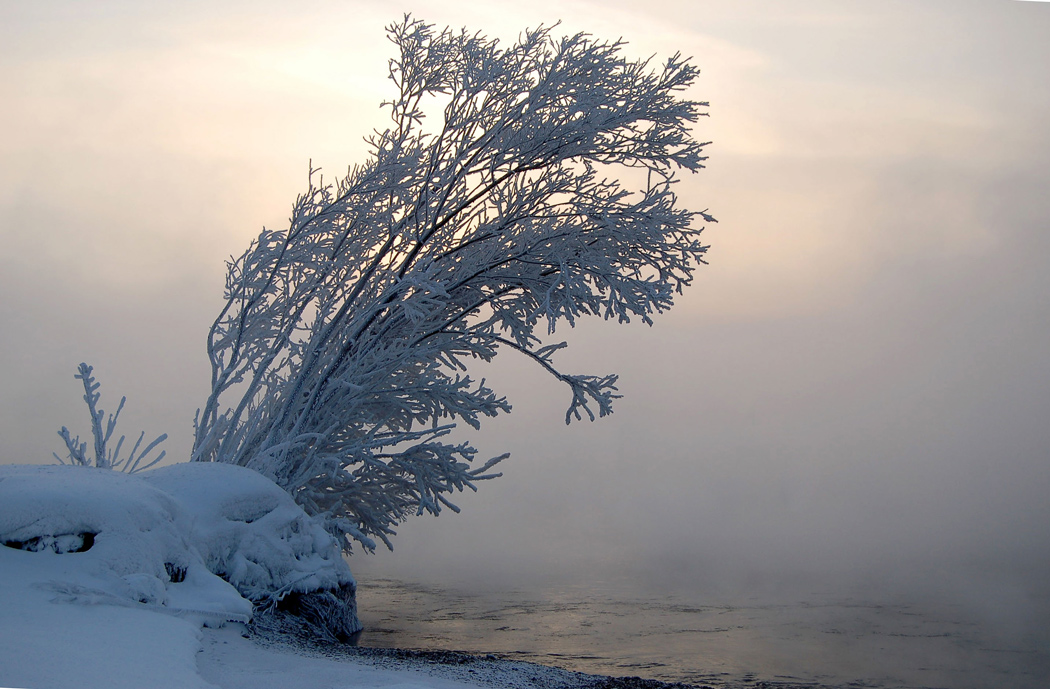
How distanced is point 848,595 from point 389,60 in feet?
35.2

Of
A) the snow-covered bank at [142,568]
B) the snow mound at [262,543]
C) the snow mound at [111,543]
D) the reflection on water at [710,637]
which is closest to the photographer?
the snow-covered bank at [142,568]

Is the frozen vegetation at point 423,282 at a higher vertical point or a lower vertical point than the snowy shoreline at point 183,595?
higher

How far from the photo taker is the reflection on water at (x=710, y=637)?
21.7 ft

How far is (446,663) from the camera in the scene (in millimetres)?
4781

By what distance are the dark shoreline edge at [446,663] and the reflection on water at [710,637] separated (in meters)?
0.95

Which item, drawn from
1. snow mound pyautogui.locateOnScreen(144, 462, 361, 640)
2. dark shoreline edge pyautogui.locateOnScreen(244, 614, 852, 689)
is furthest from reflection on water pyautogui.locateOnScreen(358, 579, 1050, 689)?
dark shoreline edge pyautogui.locateOnScreen(244, 614, 852, 689)

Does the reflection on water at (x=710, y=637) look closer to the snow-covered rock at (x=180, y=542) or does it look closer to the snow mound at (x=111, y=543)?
the snow-covered rock at (x=180, y=542)

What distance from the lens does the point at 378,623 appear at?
7730 millimetres

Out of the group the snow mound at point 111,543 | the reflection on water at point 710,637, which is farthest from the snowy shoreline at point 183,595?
the reflection on water at point 710,637

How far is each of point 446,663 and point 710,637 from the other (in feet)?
14.3

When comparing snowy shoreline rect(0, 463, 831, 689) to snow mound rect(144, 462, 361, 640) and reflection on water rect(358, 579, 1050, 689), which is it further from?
reflection on water rect(358, 579, 1050, 689)

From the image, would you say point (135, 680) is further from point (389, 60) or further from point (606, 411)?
point (389, 60)

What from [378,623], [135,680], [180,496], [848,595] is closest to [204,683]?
[135,680]

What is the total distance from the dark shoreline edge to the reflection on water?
0.95 metres
